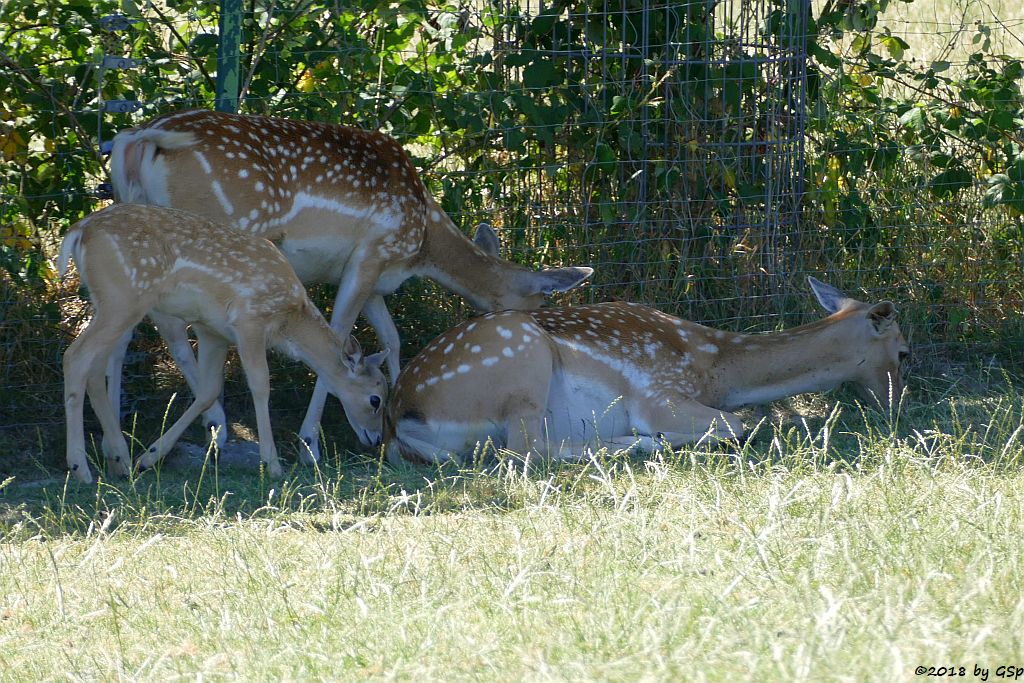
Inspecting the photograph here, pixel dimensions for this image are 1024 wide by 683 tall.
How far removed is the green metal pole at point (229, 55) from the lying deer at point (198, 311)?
1.13 meters

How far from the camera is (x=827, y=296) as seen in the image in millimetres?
7301

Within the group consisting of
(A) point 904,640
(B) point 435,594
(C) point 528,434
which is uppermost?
(A) point 904,640

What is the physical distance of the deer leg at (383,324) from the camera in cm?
749

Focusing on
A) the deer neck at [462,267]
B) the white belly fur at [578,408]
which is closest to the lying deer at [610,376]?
the white belly fur at [578,408]

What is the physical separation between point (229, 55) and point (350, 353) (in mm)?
1708

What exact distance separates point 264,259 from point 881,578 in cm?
353

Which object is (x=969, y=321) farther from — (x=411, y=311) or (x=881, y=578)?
(x=881, y=578)

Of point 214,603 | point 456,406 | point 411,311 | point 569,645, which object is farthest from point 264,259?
point 569,645

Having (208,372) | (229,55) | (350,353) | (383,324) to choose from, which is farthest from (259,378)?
(229,55)

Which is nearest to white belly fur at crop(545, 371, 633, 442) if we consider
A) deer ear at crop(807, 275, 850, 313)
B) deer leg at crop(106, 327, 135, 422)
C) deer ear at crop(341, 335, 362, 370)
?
deer ear at crop(341, 335, 362, 370)

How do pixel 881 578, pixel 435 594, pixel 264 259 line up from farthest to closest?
pixel 264 259 → pixel 435 594 → pixel 881 578

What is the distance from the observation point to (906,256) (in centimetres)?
820

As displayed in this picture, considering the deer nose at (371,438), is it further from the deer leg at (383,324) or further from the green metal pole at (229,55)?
the green metal pole at (229,55)

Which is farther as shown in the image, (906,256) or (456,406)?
(906,256)
